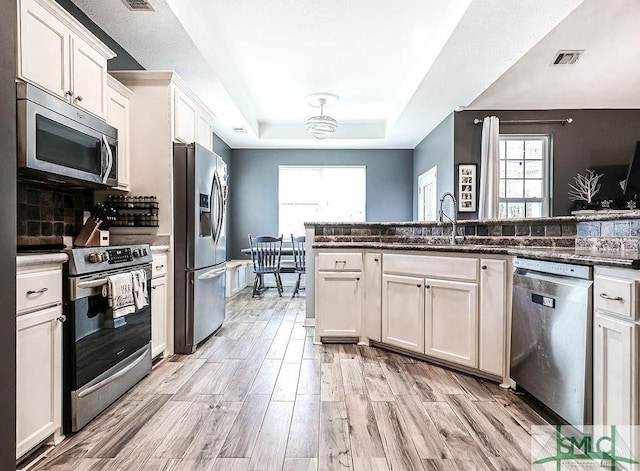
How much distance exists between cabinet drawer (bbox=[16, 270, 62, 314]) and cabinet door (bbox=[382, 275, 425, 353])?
87.4 inches

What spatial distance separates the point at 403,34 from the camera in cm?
367

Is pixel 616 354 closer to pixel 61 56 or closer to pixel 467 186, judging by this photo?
pixel 61 56

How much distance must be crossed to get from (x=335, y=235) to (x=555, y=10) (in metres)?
2.47

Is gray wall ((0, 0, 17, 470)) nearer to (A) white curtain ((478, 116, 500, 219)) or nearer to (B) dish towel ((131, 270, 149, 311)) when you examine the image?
(B) dish towel ((131, 270, 149, 311))

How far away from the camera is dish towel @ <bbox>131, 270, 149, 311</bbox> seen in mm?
2327

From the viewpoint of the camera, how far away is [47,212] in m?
2.43

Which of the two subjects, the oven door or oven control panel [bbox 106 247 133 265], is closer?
the oven door

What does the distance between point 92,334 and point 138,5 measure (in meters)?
Answer: 2.19

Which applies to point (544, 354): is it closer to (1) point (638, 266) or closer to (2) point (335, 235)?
(1) point (638, 266)

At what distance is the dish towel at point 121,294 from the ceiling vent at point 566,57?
14.2 feet

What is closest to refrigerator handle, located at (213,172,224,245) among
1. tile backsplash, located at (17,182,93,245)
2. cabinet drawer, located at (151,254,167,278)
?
cabinet drawer, located at (151,254,167,278)

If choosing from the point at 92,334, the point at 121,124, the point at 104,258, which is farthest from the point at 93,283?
the point at 121,124

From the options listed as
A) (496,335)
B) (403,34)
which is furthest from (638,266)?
(403,34)

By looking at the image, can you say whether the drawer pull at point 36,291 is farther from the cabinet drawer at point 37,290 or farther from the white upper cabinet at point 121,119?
the white upper cabinet at point 121,119
